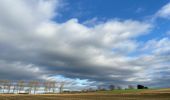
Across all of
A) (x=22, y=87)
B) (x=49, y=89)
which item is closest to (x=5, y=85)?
(x=22, y=87)

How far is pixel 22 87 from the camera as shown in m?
146

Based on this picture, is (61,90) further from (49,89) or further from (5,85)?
(5,85)

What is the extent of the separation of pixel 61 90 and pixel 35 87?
1294 cm

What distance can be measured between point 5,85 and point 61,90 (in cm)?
2484

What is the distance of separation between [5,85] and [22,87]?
349 inches

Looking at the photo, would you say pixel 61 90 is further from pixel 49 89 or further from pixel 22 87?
pixel 22 87

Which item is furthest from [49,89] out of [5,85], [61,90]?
[5,85]

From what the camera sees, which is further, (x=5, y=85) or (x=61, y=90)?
(x=61, y=90)

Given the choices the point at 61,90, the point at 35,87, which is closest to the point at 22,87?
the point at 35,87

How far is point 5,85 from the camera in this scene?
139 meters

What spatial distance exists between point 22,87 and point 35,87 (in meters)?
7.84

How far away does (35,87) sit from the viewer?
141 m

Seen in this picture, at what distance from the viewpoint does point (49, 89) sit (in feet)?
479

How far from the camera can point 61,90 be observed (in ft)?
486
